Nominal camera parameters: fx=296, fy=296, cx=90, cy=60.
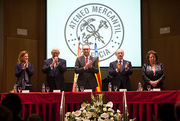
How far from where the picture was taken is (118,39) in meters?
7.60

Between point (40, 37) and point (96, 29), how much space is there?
154cm

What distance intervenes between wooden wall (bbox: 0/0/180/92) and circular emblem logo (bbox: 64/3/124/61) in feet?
1.91

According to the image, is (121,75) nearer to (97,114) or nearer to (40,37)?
(97,114)

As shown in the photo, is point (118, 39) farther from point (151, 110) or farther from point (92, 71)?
point (151, 110)

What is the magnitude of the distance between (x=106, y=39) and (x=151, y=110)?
3224 millimetres

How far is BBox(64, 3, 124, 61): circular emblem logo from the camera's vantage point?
7629 mm

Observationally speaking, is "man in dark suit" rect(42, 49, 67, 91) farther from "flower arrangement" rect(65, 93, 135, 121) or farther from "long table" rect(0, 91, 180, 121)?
"flower arrangement" rect(65, 93, 135, 121)

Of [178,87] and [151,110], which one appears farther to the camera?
[178,87]

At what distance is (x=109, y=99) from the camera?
4.67 meters

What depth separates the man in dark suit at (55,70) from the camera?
5.90 meters

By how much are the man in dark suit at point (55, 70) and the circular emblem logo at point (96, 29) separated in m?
1.58

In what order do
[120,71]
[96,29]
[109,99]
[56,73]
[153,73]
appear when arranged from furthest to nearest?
[96,29]
[56,73]
[120,71]
[153,73]
[109,99]

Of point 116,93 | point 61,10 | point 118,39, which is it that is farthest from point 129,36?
point 116,93

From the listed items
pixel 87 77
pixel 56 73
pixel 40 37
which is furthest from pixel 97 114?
pixel 40 37
